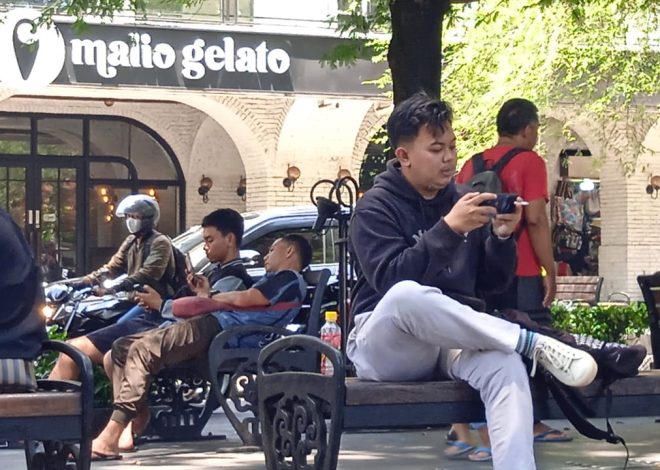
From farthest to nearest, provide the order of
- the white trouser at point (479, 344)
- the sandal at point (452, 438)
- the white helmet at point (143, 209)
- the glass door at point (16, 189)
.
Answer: the glass door at point (16, 189) → the white helmet at point (143, 209) → the sandal at point (452, 438) → the white trouser at point (479, 344)

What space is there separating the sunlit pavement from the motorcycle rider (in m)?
0.68

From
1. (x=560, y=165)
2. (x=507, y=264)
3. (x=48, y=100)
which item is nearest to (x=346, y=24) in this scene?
(x=507, y=264)

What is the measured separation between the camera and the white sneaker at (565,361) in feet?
16.9

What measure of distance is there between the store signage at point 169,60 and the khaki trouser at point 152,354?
12786 mm

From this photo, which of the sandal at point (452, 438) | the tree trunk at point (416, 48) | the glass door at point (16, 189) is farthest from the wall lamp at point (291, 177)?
the sandal at point (452, 438)

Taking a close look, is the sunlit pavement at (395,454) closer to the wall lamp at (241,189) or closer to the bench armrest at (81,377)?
the bench armrest at (81,377)

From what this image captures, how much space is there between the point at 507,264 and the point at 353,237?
61cm

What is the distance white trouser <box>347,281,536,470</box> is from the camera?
16.6ft

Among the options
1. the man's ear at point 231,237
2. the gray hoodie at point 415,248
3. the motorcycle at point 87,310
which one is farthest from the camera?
the motorcycle at point 87,310

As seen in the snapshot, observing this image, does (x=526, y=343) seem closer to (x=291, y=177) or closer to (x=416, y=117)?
(x=416, y=117)

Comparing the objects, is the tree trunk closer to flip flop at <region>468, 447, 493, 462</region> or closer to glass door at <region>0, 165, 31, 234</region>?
flip flop at <region>468, 447, 493, 462</region>

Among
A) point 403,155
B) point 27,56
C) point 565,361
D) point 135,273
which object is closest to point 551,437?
point 135,273

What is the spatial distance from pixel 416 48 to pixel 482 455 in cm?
294

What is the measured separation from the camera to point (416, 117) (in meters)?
5.65
